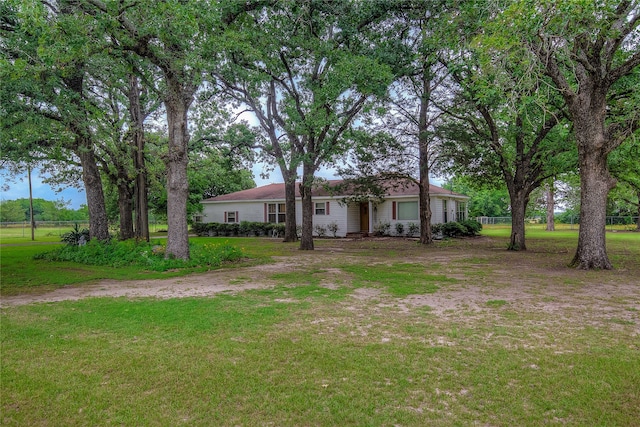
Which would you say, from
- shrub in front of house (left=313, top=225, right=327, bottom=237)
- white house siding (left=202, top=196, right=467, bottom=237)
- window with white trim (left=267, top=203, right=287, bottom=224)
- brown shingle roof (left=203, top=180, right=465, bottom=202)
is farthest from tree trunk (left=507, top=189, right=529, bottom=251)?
window with white trim (left=267, top=203, right=287, bottom=224)

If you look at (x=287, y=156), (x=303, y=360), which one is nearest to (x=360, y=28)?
(x=287, y=156)

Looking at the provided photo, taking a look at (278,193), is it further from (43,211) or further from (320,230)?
(43,211)

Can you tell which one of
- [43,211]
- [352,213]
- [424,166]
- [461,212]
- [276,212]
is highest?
[424,166]

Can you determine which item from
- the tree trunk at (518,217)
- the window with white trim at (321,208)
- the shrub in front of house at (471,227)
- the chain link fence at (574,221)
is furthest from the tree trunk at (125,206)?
the chain link fence at (574,221)

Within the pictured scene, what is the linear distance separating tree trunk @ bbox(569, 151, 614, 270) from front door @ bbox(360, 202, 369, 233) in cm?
1579

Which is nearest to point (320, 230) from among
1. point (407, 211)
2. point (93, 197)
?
point (407, 211)

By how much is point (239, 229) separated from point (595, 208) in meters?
21.5

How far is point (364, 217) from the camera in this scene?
2580cm

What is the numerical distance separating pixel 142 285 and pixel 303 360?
18.8 ft

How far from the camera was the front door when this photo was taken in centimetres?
2558

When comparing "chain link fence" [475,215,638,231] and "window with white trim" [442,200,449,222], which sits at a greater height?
"window with white trim" [442,200,449,222]

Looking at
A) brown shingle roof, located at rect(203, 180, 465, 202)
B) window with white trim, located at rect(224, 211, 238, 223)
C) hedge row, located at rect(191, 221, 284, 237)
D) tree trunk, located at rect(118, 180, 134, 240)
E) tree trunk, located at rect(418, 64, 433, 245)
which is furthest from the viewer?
window with white trim, located at rect(224, 211, 238, 223)

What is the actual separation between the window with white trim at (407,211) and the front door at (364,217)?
2.47 meters

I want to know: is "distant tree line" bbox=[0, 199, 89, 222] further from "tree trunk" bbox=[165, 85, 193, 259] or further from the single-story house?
"tree trunk" bbox=[165, 85, 193, 259]
